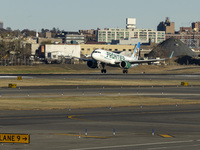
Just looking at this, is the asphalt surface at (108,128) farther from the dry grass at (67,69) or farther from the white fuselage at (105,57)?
the dry grass at (67,69)

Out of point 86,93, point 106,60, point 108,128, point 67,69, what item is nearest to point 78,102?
point 86,93

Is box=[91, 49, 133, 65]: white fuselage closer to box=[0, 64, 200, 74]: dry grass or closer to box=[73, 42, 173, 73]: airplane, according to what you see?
box=[73, 42, 173, 73]: airplane

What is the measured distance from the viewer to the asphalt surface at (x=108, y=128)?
31016 mm

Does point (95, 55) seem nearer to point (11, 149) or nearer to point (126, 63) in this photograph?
point (126, 63)

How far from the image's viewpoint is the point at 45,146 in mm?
30281

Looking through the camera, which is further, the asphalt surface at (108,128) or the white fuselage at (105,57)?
the white fuselage at (105,57)

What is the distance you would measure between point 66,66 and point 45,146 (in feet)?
506

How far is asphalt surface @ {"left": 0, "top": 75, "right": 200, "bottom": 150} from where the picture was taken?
31016 mm

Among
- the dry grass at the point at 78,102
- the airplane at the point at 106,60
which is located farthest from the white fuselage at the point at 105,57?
the dry grass at the point at 78,102

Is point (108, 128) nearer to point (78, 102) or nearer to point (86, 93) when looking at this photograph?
point (78, 102)

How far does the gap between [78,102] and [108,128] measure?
24.6 meters

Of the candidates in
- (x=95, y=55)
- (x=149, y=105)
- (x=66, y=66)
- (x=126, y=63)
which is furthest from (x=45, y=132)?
(x=66, y=66)

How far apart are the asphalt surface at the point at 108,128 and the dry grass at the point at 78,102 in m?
3.88

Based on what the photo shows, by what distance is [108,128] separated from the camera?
1556 inches
